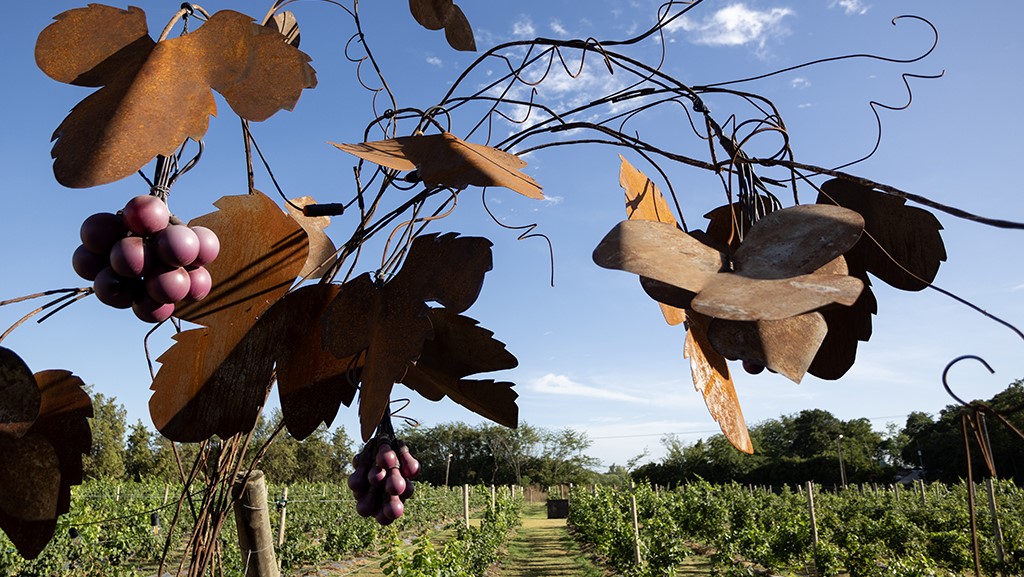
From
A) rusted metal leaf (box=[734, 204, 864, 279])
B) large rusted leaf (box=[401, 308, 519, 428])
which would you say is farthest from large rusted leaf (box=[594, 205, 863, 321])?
large rusted leaf (box=[401, 308, 519, 428])

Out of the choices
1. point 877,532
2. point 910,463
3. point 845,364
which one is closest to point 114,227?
point 845,364

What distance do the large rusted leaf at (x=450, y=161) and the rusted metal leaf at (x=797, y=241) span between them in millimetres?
146

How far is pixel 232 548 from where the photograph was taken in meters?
9.41

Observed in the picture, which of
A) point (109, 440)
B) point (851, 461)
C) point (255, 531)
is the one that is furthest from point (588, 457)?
point (255, 531)

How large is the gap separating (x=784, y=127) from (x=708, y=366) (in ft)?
0.82

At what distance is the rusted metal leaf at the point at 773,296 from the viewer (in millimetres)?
326

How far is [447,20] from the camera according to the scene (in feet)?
2.28

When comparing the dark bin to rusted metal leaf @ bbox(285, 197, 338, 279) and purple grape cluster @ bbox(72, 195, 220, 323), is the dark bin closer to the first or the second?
rusted metal leaf @ bbox(285, 197, 338, 279)

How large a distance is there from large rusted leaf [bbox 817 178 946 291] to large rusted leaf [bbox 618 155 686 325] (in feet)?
0.48

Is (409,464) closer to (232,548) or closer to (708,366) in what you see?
(708,366)

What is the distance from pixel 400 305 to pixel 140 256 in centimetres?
17

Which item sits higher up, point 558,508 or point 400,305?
point 400,305

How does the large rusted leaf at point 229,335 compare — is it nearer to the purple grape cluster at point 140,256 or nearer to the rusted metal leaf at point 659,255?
the purple grape cluster at point 140,256

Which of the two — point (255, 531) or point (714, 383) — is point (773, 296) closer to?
point (714, 383)
